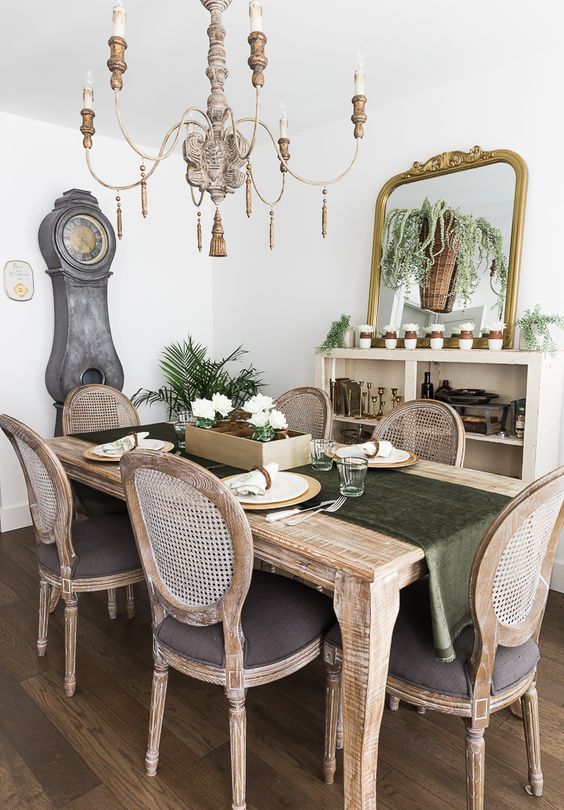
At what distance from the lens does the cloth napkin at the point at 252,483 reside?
1640 mm

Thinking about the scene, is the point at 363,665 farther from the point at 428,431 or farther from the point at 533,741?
the point at 428,431

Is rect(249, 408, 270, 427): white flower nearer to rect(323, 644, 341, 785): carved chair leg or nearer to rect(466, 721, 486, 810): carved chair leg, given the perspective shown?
rect(323, 644, 341, 785): carved chair leg

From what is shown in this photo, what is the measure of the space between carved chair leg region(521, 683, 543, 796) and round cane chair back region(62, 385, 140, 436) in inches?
90.5

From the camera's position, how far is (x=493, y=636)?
4.24ft

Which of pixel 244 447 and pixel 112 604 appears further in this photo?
pixel 112 604

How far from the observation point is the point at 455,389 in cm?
308

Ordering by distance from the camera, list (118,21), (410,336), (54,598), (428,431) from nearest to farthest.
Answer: (118,21)
(428,431)
(54,598)
(410,336)

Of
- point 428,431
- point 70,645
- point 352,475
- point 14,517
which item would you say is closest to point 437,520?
point 352,475

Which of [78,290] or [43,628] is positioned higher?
[78,290]

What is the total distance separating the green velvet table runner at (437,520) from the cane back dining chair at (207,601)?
0.34 metres

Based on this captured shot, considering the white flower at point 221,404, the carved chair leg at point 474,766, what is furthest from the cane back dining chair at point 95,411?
the carved chair leg at point 474,766

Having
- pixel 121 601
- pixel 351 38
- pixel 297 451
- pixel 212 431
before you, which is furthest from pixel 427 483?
pixel 351 38

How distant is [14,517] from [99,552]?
2056mm

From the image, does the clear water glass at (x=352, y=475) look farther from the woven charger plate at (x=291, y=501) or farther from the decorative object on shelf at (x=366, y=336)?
the decorative object on shelf at (x=366, y=336)
